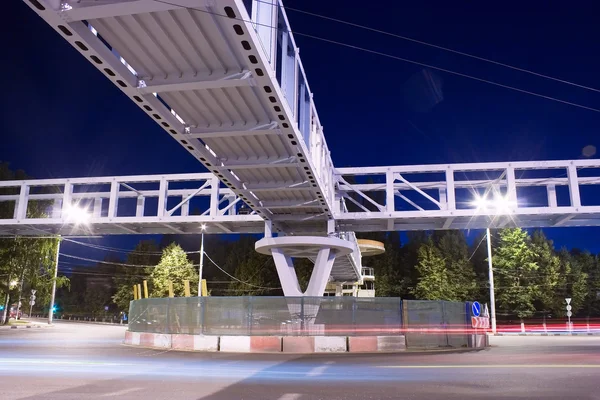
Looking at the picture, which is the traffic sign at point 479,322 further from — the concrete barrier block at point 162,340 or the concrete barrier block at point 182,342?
the concrete barrier block at point 162,340

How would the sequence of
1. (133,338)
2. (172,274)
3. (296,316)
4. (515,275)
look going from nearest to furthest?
(296,316)
(133,338)
(515,275)
(172,274)

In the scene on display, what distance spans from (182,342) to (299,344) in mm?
4805

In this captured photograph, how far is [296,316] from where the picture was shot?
2064cm

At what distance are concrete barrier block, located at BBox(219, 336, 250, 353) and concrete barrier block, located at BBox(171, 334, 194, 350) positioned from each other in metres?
1.34

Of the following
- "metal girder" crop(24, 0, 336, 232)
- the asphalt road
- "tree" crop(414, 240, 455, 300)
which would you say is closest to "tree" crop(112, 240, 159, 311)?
"tree" crop(414, 240, 455, 300)

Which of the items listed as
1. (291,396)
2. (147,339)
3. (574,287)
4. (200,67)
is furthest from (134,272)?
(291,396)

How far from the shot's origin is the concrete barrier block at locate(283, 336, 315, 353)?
20.1 m

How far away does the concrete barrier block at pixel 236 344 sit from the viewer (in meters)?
20.2

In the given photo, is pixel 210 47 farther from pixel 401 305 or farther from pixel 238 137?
pixel 401 305

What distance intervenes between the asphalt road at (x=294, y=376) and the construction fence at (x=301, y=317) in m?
2.07

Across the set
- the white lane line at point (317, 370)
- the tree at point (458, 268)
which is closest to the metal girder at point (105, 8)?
the white lane line at point (317, 370)

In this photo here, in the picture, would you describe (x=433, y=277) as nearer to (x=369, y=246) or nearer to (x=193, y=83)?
(x=369, y=246)

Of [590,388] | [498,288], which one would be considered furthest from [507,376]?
[498,288]

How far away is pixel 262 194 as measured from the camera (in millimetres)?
20703
